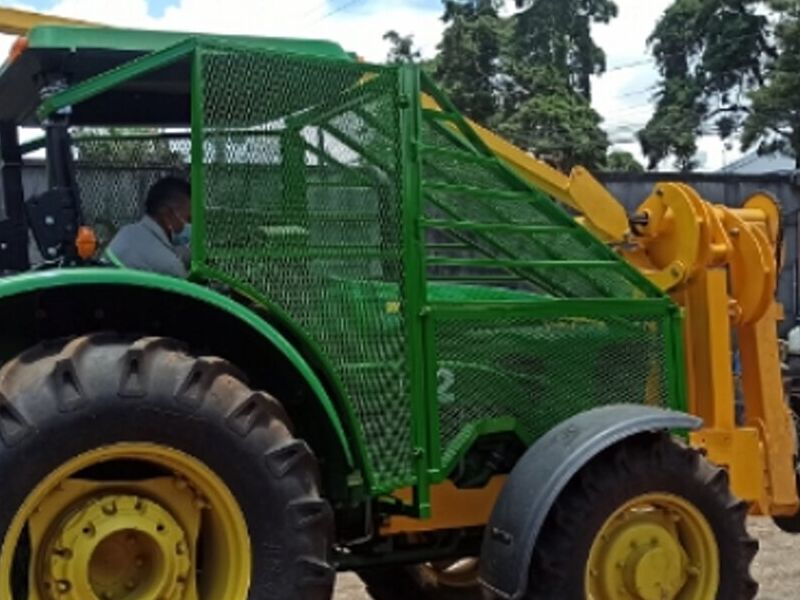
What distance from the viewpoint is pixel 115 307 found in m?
3.85

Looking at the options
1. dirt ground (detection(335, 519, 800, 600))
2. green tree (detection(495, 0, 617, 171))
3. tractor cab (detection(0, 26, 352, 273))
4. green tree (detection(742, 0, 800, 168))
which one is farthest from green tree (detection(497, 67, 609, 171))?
tractor cab (detection(0, 26, 352, 273))

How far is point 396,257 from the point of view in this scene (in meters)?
4.26

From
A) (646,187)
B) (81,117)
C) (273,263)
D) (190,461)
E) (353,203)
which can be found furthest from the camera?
(646,187)

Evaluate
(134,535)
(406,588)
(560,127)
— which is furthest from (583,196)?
(560,127)

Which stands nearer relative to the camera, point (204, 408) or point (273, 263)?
point (204, 408)

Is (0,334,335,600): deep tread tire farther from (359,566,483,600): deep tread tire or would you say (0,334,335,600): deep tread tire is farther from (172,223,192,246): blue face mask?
(359,566,483,600): deep tread tire

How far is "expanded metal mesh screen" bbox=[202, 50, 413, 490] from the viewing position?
156 inches

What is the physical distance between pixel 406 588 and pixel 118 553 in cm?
229

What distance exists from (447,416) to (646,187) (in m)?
10.8

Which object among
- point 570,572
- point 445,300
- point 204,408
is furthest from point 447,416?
point 204,408

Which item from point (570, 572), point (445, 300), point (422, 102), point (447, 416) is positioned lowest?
point (570, 572)

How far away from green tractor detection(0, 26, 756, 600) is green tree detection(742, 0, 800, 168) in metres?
30.8

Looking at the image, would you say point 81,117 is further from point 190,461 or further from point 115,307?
point 190,461

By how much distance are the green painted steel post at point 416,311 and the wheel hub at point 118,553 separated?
2.99 feet
